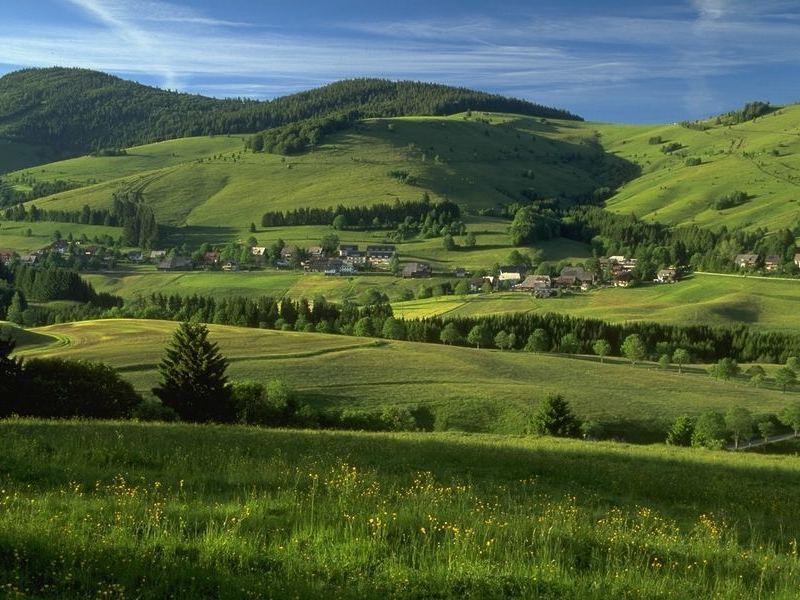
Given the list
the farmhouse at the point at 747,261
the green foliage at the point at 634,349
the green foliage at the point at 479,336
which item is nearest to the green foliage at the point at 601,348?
the green foliage at the point at 634,349

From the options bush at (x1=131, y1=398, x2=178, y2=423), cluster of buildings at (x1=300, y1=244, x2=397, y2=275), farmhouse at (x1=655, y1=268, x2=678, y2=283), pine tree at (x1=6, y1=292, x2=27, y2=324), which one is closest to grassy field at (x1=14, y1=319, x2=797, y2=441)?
bush at (x1=131, y1=398, x2=178, y2=423)

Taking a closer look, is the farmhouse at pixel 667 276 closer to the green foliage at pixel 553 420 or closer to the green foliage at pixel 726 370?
the green foliage at pixel 726 370

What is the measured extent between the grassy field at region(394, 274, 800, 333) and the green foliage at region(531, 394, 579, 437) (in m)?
80.4

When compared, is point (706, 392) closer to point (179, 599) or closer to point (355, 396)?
point (355, 396)

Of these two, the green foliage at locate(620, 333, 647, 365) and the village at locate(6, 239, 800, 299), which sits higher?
the village at locate(6, 239, 800, 299)

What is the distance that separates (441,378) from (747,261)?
143258 millimetres

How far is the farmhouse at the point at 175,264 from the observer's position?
190m

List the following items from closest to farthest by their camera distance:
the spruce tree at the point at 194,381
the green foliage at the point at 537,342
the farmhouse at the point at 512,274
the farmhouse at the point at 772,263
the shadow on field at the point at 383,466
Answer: the shadow on field at the point at 383,466, the spruce tree at the point at 194,381, the green foliage at the point at 537,342, the farmhouse at the point at 512,274, the farmhouse at the point at 772,263

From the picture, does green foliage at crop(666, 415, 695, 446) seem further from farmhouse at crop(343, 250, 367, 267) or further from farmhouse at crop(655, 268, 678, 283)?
farmhouse at crop(343, 250, 367, 267)

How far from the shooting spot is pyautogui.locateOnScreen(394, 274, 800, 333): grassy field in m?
134

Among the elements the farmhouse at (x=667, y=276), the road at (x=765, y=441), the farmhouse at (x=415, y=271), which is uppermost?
the farmhouse at (x=667, y=276)

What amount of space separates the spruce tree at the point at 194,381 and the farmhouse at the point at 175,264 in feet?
526

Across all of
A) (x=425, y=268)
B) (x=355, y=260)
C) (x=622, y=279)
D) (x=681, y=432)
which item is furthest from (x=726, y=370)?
(x=355, y=260)

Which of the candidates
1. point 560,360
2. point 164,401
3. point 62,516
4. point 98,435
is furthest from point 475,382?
point 62,516
